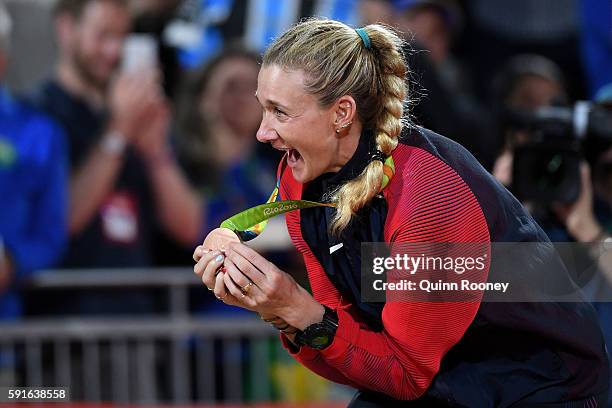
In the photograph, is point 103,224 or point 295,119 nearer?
point 295,119

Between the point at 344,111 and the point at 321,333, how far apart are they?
0.57 meters

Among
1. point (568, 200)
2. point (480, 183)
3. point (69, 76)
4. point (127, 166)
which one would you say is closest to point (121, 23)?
point (69, 76)

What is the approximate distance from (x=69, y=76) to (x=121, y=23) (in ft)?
1.41

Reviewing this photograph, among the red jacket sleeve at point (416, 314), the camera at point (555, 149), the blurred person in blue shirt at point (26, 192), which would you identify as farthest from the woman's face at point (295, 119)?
the blurred person in blue shirt at point (26, 192)

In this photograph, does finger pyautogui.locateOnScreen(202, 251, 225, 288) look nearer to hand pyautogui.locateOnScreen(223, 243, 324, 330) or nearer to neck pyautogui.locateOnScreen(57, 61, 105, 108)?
hand pyautogui.locateOnScreen(223, 243, 324, 330)

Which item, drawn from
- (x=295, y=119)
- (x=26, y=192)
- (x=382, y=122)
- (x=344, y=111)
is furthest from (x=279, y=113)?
(x=26, y=192)

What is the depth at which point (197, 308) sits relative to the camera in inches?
254

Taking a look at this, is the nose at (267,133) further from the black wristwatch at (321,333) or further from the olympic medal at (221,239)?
the black wristwatch at (321,333)

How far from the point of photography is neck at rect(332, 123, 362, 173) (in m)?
2.82

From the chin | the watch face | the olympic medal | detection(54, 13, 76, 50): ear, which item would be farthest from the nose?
detection(54, 13, 76, 50): ear

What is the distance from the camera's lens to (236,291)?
258cm

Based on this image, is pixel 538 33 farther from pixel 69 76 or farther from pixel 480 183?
pixel 480 183

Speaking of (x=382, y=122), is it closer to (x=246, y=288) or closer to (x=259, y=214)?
(x=259, y=214)
